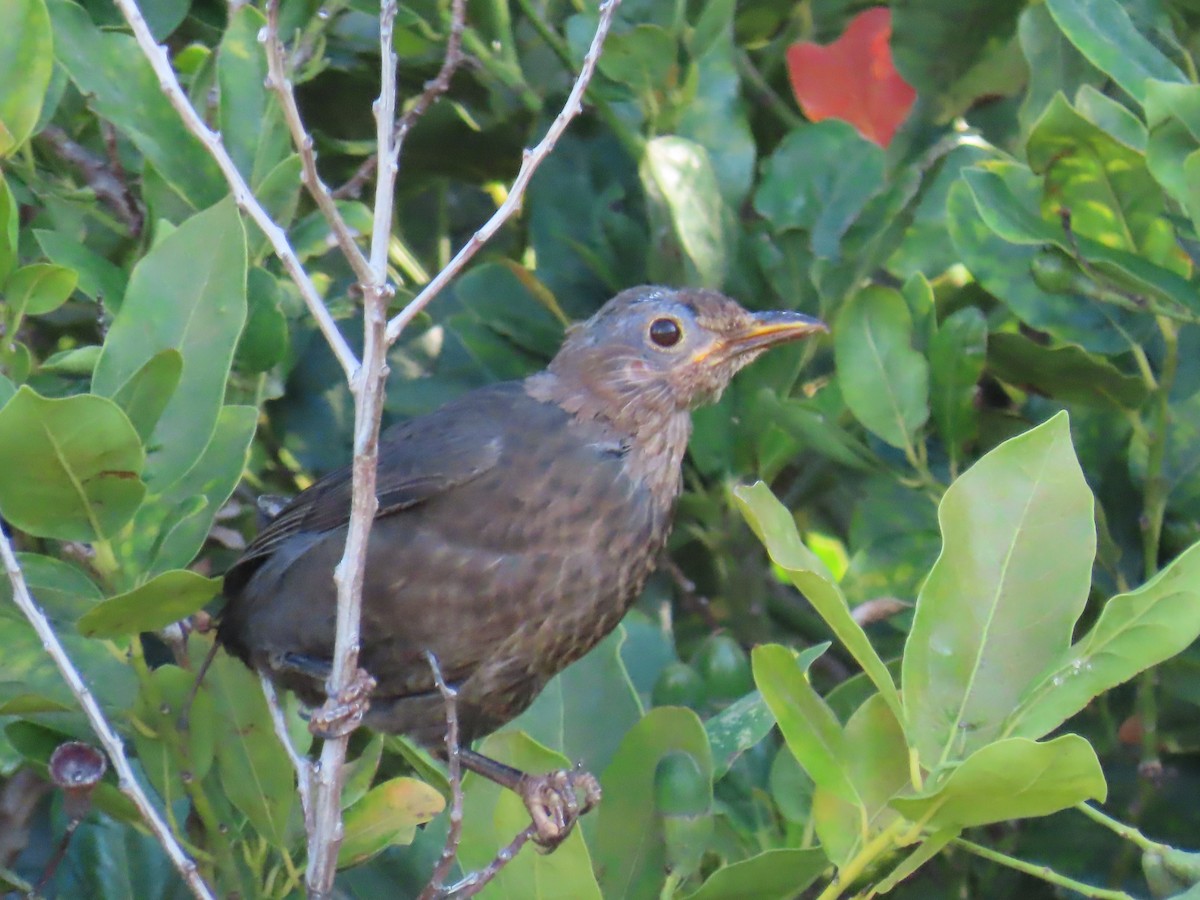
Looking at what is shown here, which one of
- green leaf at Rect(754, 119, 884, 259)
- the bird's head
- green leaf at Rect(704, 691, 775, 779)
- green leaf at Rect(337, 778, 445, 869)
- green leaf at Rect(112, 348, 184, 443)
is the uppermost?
green leaf at Rect(112, 348, 184, 443)

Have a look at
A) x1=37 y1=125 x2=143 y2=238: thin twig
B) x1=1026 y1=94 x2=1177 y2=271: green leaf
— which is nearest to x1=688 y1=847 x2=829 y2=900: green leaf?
x1=1026 y1=94 x2=1177 y2=271: green leaf

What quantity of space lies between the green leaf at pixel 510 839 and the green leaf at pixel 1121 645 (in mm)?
597

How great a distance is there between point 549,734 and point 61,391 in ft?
3.39

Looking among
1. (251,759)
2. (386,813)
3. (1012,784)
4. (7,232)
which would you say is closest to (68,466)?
(7,232)

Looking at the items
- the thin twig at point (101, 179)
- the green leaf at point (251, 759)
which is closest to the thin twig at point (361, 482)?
the green leaf at point (251, 759)

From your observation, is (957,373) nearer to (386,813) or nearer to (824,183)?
(824,183)

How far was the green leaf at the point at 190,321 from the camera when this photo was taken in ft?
7.91

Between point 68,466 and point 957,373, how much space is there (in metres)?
1.47

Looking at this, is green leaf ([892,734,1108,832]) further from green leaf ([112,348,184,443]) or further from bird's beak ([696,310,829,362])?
bird's beak ([696,310,829,362])

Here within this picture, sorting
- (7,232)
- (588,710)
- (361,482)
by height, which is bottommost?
(588,710)

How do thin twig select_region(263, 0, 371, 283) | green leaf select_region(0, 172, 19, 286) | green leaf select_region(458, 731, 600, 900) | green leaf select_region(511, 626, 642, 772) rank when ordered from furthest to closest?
green leaf select_region(511, 626, 642, 772) → green leaf select_region(0, 172, 19, 286) → green leaf select_region(458, 731, 600, 900) → thin twig select_region(263, 0, 371, 283)

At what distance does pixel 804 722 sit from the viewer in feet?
6.82

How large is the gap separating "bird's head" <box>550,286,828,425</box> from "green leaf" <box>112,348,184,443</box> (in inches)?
44.1

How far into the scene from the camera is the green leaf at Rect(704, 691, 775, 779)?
2408 millimetres
